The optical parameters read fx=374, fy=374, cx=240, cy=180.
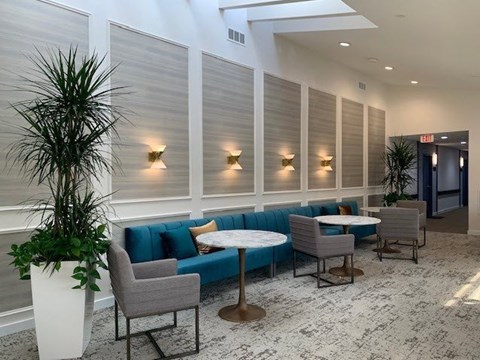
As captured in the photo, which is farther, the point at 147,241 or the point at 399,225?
the point at 399,225

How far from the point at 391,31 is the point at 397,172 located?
473 centimetres

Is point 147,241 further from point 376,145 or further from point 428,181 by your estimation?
point 428,181

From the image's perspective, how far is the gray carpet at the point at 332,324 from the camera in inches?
122

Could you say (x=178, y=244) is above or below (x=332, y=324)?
above

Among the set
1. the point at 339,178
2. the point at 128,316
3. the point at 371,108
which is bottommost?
the point at 128,316

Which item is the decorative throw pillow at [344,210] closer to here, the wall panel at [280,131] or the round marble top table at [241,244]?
the wall panel at [280,131]

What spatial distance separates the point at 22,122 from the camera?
361 centimetres

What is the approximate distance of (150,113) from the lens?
4668 mm

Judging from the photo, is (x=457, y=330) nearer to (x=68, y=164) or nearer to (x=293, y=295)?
(x=293, y=295)

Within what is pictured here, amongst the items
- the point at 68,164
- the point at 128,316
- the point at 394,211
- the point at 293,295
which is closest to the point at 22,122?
the point at 68,164

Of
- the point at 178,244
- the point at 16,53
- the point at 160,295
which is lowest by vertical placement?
the point at 160,295

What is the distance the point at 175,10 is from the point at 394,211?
4.52 meters

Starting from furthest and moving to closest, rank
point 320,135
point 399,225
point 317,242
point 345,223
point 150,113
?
point 320,135
point 399,225
point 345,223
point 317,242
point 150,113

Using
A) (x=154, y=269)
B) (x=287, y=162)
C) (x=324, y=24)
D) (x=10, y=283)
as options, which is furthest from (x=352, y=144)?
(x=10, y=283)
